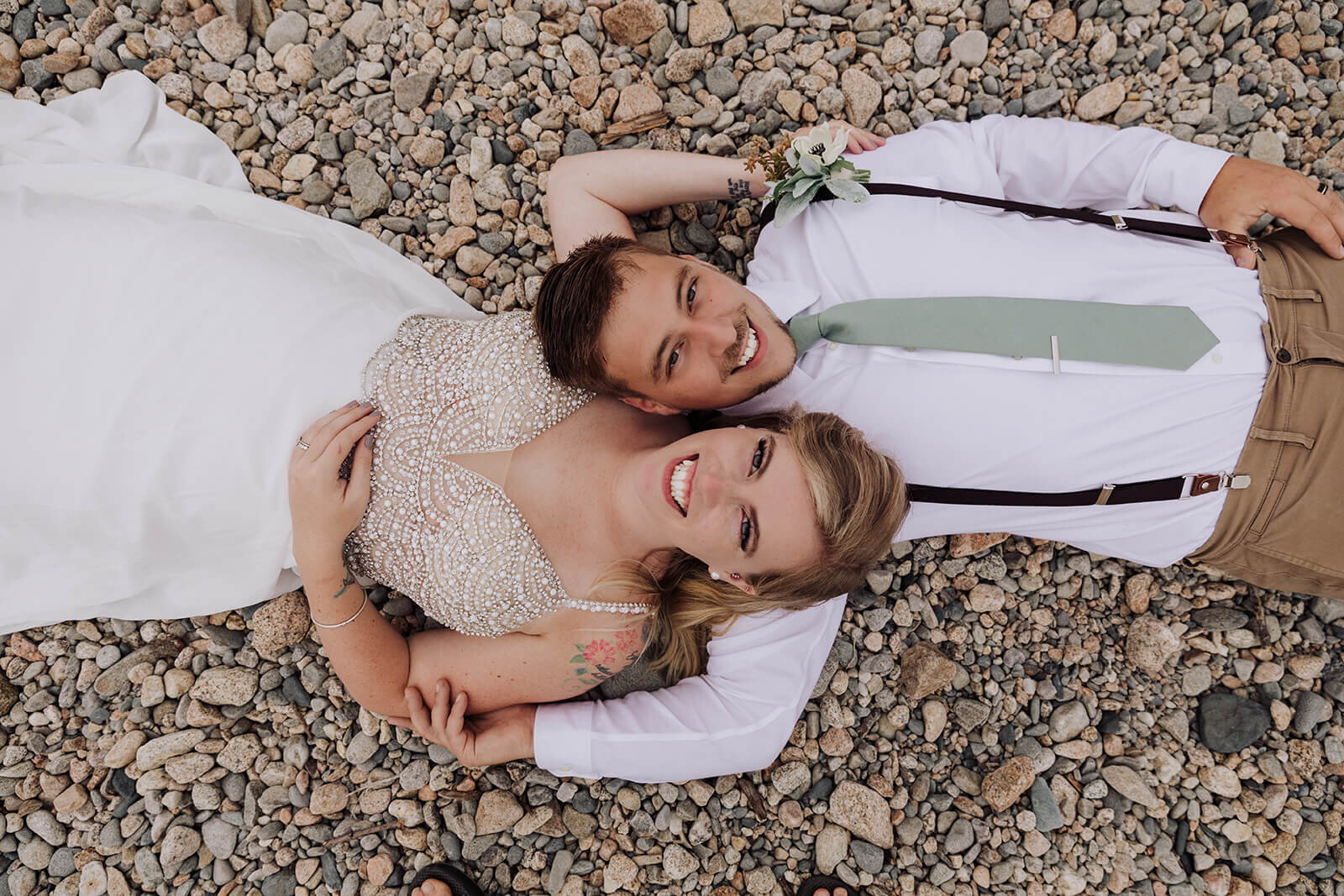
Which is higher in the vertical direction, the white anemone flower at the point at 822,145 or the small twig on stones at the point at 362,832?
the white anemone flower at the point at 822,145

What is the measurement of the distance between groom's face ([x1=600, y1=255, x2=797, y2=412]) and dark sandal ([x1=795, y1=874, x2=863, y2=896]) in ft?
6.75

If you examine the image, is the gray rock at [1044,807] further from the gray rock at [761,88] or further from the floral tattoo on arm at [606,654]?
the gray rock at [761,88]

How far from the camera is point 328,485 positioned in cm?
265

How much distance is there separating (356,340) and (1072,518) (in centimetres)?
263

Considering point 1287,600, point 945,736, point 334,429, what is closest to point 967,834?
point 945,736

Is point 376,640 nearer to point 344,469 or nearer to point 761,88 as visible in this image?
point 344,469

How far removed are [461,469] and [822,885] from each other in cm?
223

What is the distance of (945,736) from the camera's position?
138 inches

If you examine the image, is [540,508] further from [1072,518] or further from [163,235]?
[1072,518]

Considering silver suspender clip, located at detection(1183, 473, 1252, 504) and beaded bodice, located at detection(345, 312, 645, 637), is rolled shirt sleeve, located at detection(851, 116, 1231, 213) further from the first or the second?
beaded bodice, located at detection(345, 312, 645, 637)

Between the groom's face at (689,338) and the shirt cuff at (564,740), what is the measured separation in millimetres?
1339

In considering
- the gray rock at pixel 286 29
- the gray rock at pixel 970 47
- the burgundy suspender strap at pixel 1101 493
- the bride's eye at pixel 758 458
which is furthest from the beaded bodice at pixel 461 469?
the gray rock at pixel 970 47

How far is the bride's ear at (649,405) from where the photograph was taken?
272cm

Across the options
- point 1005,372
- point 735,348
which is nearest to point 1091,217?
point 1005,372
